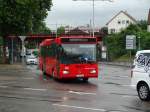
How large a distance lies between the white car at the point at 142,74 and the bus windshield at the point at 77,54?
901cm

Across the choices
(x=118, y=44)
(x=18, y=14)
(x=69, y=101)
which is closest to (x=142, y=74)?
(x=69, y=101)

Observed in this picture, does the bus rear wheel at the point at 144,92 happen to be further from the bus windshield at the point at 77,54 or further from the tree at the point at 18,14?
the tree at the point at 18,14

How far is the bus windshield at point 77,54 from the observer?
1116 inches

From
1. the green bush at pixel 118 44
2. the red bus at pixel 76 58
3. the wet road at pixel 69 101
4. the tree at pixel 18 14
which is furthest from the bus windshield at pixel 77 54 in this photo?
the green bush at pixel 118 44

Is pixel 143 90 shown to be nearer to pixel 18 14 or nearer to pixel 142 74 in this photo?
pixel 142 74

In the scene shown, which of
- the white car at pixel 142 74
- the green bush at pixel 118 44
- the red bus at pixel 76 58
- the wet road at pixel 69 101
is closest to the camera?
the wet road at pixel 69 101

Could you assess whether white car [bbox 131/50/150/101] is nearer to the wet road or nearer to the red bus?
the wet road

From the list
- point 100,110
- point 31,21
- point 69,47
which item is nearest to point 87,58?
point 69,47

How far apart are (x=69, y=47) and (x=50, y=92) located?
675 centimetres

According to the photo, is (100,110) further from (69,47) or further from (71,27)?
(71,27)

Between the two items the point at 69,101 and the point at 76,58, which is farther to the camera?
the point at 76,58

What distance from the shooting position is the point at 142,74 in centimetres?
1888

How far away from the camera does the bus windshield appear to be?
1116 inches

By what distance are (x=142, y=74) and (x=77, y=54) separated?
9.78 meters
